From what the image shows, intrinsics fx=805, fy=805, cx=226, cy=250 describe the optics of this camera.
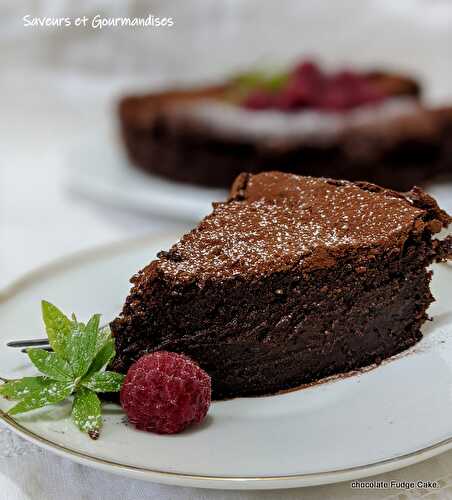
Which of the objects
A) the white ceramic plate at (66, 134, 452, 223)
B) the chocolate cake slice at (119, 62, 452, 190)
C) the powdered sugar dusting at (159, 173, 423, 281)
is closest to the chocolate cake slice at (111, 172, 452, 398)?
the powdered sugar dusting at (159, 173, 423, 281)

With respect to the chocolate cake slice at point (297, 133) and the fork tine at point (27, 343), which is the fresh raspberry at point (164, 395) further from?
the chocolate cake slice at point (297, 133)

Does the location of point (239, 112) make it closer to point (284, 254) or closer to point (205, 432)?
point (284, 254)

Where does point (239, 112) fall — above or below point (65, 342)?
above

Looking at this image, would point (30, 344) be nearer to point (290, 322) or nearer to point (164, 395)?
point (164, 395)

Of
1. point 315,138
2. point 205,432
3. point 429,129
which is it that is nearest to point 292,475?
point 205,432

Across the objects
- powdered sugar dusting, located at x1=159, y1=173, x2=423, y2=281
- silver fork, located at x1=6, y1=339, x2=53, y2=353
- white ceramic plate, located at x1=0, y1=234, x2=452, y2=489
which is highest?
powdered sugar dusting, located at x1=159, y1=173, x2=423, y2=281

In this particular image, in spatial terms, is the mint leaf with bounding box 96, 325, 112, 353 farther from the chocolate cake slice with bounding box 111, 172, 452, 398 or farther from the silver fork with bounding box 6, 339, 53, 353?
the silver fork with bounding box 6, 339, 53, 353
